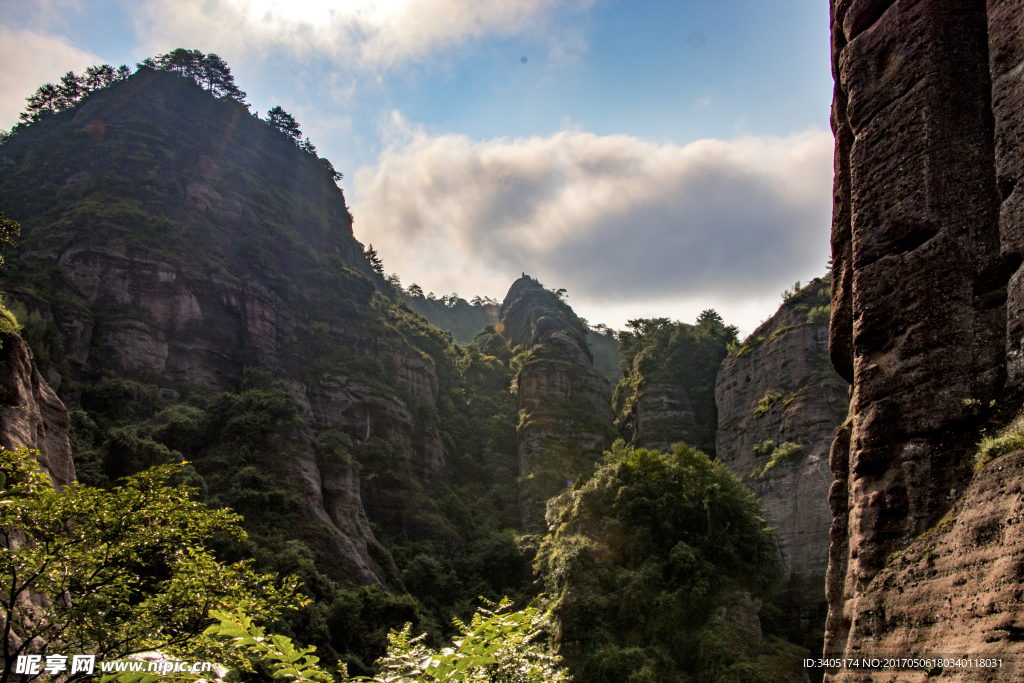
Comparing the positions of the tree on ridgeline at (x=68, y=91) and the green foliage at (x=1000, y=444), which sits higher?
the tree on ridgeline at (x=68, y=91)

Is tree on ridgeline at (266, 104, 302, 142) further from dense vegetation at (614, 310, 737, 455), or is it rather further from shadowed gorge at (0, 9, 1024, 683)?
dense vegetation at (614, 310, 737, 455)

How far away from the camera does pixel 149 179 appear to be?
57.5 meters

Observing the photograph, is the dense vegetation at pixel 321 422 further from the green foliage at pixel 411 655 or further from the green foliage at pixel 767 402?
the green foliage at pixel 767 402

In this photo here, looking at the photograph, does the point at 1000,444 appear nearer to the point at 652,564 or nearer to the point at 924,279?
the point at 924,279

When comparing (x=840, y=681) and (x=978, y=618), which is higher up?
(x=978, y=618)

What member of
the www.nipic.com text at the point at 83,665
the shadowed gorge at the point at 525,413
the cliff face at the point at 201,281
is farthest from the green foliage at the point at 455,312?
the www.nipic.com text at the point at 83,665

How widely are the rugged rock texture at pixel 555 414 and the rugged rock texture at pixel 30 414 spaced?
33686 mm

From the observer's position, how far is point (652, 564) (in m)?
27.2

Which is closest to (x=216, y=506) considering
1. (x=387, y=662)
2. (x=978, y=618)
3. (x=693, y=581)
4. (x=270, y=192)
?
(x=693, y=581)

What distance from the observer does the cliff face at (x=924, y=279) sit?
8.72 m

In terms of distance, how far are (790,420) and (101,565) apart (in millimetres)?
34968

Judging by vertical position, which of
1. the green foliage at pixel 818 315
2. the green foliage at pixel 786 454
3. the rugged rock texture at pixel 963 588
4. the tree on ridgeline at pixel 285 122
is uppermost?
the tree on ridgeline at pixel 285 122

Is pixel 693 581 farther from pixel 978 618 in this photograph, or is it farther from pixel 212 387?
pixel 212 387

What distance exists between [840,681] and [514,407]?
5620 centimetres
